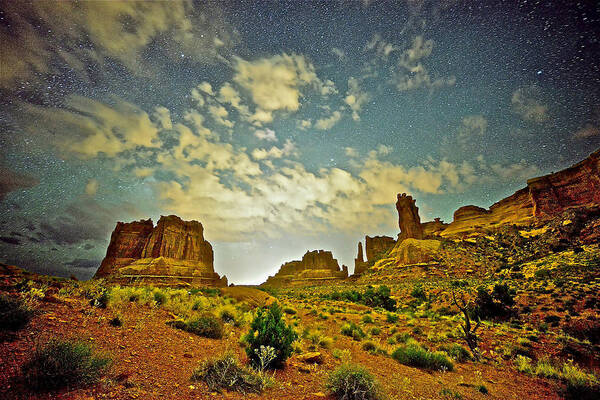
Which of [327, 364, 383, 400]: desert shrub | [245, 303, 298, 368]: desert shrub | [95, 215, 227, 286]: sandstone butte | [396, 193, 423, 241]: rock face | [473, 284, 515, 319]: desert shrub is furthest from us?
[396, 193, 423, 241]: rock face

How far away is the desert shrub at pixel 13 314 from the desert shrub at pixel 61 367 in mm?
1940

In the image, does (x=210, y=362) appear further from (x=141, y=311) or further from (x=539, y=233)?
(x=539, y=233)

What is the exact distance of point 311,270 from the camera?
138625 millimetres

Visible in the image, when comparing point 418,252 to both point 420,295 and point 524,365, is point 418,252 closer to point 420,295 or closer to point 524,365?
point 420,295

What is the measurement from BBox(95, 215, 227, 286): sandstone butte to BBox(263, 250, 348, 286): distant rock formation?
45.7 m

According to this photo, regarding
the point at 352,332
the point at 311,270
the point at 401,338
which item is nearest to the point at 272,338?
the point at 352,332

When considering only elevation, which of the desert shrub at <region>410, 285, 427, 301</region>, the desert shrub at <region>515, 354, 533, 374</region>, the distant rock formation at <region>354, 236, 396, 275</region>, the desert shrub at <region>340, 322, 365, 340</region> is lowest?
the desert shrub at <region>515, 354, 533, 374</region>

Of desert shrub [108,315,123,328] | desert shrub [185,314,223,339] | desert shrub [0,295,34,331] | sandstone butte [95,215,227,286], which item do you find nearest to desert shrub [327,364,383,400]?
desert shrub [185,314,223,339]

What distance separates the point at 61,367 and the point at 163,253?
109 m

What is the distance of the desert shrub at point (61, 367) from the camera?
3361 millimetres

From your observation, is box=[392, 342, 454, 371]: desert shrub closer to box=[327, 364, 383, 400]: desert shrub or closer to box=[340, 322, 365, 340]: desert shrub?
box=[340, 322, 365, 340]: desert shrub

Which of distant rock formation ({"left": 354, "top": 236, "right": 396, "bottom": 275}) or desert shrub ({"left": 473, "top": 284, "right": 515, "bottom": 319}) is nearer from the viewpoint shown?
desert shrub ({"left": 473, "top": 284, "right": 515, "bottom": 319})

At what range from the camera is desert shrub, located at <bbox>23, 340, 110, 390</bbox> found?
132 inches

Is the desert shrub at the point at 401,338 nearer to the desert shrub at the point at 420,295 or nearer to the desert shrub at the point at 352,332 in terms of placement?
the desert shrub at the point at 352,332
